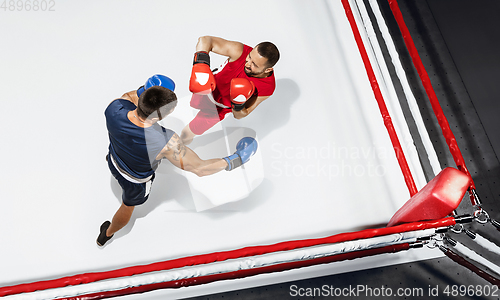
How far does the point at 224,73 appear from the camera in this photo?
1641mm

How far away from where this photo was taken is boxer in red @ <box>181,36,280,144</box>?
1470 mm

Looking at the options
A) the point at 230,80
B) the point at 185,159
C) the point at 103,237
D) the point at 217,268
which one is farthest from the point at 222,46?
the point at 103,237

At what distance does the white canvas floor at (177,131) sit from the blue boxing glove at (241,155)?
1.03 feet

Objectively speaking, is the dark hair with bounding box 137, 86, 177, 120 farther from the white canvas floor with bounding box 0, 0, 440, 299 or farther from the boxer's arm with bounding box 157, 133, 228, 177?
the white canvas floor with bounding box 0, 0, 440, 299

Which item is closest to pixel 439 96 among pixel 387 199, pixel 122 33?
pixel 387 199

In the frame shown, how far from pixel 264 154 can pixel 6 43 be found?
198 centimetres

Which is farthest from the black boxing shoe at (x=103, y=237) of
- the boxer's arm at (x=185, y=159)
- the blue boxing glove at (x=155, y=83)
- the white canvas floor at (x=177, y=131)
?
the blue boxing glove at (x=155, y=83)

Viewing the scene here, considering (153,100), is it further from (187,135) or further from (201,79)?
(187,135)

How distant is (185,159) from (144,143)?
18cm

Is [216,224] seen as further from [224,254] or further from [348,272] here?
[348,272]

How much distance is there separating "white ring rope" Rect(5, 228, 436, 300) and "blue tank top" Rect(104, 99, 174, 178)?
46 cm

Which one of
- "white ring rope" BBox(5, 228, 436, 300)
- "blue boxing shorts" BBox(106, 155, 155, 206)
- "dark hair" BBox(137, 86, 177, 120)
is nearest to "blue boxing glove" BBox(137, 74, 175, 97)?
"dark hair" BBox(137, 86, 177, 120)

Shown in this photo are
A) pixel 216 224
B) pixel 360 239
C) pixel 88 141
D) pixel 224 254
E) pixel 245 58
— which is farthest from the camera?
pixel 88 141

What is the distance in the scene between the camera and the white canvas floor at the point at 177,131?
1.75 m
